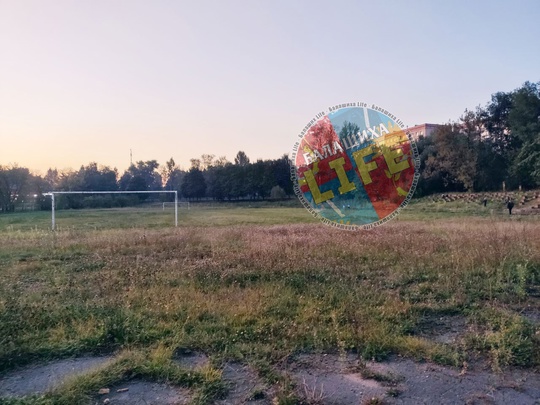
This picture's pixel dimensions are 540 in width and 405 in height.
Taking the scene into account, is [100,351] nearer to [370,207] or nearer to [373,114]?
[373,114]

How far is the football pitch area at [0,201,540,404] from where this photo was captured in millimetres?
3170

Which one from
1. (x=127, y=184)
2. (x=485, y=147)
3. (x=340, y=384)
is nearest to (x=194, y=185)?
(x=127, y=184)

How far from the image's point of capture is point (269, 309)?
4262 millimetres

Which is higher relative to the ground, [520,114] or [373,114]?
[520,114]

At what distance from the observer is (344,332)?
3.59 m

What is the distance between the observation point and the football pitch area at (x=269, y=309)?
3.17 metres

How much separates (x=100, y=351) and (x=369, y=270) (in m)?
4.29

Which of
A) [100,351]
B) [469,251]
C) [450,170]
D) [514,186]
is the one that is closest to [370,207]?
[469,251]

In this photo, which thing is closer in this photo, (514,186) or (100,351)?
(100,351)

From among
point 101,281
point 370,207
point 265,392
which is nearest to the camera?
point 265,392

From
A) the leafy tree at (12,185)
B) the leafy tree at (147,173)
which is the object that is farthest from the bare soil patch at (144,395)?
the leafy tree at (147,173)

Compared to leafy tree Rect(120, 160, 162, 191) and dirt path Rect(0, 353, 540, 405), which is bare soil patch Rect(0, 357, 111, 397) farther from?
leafy tree Rect(120, 160, 162, 191)

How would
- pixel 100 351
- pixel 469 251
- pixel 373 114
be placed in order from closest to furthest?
pixel 100 351 < pixel 469 251 < pixel 373 114

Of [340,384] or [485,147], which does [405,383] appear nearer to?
[340,384]
